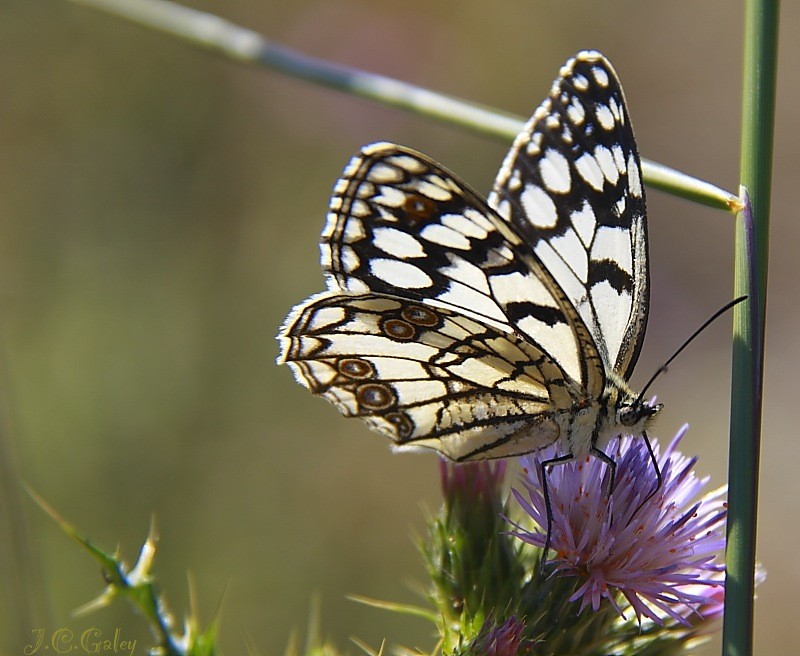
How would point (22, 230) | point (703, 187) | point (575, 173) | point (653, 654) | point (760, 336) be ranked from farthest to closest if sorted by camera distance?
point (22, 230)
point (575, 173)
point (653, 654)
point (703, 187)
point (760, 336)

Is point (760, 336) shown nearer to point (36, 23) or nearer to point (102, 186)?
point (102, 186)

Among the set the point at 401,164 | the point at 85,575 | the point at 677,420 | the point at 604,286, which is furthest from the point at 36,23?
the point at 677,420

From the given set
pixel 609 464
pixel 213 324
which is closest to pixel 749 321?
pixel 609 464

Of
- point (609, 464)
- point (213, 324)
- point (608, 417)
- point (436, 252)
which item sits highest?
point (436, 252)

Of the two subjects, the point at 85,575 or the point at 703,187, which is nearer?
the point at 703,187

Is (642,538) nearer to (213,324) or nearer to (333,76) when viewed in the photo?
(333,76)

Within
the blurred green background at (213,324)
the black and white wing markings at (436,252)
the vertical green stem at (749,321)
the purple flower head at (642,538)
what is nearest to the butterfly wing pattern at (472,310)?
the black and white wing markings at (436,252)

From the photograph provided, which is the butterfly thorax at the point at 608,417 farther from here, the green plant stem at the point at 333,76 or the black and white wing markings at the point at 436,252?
the green plant stem at the point at 333,76
